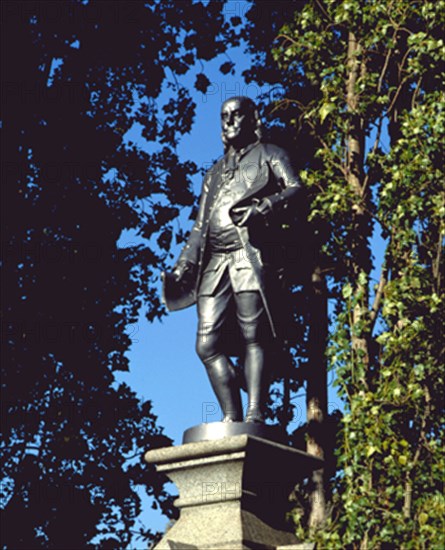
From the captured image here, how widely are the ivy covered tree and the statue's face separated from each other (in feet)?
5.87

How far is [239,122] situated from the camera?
358 inches

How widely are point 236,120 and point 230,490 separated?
2901 mm

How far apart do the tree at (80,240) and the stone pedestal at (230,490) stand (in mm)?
4820

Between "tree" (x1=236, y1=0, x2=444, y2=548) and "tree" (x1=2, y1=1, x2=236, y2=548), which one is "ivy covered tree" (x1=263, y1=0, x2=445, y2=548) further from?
"tree" (x1=2, y1=1, x2=236, y2=548)

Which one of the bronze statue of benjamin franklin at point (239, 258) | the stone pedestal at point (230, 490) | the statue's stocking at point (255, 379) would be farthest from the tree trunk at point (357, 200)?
the stone pedestal at point (230, 490)

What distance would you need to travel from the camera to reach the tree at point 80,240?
42.3 ft

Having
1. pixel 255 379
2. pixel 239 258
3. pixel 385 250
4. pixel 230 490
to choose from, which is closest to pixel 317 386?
pixel 385 250

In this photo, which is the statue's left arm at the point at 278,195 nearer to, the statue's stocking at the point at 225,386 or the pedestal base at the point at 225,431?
the statue's stocking at the point at 225,386

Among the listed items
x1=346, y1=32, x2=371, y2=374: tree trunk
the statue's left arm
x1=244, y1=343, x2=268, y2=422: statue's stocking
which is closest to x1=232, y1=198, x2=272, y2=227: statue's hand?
the statue's left arm

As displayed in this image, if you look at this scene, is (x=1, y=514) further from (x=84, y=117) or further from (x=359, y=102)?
(x=359, y=102)

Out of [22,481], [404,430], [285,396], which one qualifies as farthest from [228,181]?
[22,481]

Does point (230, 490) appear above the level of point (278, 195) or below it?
below

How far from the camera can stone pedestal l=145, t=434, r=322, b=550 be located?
7875 millimetres

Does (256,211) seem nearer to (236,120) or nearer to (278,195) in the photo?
(278,195)
